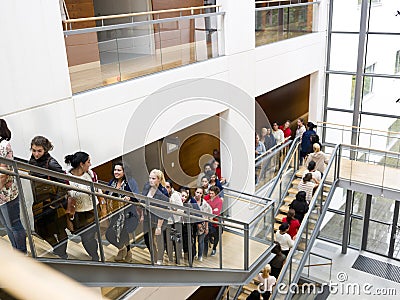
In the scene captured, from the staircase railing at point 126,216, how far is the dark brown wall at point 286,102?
623cm

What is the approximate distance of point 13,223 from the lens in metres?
3.84

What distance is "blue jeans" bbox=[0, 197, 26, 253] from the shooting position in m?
3.78

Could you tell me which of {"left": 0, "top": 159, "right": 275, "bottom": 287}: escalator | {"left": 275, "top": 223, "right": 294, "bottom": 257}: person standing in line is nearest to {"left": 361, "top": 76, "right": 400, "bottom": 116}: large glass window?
{"left": 275, "top": 223, "right": 294, "bottom": 257}: person standing in line

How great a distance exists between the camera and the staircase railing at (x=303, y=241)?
8406mm

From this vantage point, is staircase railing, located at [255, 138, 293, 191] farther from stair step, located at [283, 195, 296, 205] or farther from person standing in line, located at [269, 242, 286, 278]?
person standing in line, located at [269, 242, 286, 278]

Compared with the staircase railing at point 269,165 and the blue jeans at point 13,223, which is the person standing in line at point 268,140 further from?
the blue jeans at point 13,223

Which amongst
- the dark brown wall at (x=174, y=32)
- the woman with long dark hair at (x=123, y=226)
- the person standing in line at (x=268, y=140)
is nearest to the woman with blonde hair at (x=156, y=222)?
the woman with long dark hair at (x=123, y=226)

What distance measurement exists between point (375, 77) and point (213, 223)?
902cm

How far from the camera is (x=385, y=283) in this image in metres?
12.2

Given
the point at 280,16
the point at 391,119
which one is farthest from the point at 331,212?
the point at 280,16

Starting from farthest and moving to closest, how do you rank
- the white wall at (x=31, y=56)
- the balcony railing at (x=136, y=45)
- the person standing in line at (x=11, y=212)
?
the balcony railing at (x=136, y=45)
the white wall at (x=31, y=56)
the person standing in line at (x=11, y=212)

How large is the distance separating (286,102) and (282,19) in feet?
13.9

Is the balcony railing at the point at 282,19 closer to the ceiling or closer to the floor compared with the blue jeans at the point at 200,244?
closer to the ceiling

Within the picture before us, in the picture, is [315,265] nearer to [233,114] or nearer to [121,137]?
[233,114]
